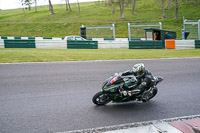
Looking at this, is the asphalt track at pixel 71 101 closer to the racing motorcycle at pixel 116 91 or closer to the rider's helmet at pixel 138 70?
the racing motorcycle at pixel 116 91

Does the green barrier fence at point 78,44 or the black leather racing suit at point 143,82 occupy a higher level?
the green barrier fence at point 78,44

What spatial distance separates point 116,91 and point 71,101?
1.48 m

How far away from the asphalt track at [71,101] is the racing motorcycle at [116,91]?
23 cm

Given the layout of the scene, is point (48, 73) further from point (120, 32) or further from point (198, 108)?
point (120, 32)

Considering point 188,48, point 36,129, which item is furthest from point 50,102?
point 188,48

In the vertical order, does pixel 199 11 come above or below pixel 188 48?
above

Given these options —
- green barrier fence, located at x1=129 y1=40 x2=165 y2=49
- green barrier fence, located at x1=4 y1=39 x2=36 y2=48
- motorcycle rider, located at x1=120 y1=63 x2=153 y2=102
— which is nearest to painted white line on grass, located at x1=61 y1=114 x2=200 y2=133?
motorcycle rider, located at x1=120 y1=63 x2=153 y2=102

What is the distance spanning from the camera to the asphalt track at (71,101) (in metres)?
6.07

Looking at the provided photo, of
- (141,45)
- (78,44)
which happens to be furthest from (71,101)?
(141,45)

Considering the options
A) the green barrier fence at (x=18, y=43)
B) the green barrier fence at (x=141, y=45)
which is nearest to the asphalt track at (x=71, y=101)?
the green barrier fence at (x=18, y=43)

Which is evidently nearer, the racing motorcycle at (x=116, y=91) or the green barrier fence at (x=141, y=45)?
the racing motorcycle at (x=116, y=91)

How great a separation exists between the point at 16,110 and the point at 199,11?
54.8m

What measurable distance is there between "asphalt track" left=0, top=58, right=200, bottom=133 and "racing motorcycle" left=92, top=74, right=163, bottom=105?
233 mm

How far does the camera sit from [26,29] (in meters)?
46.9
